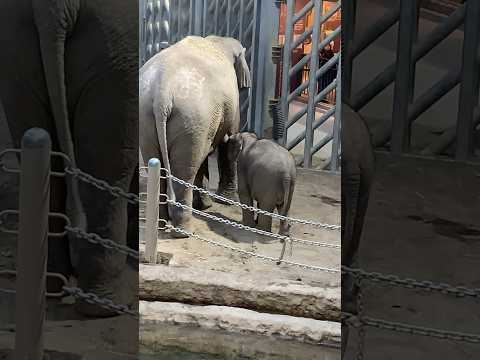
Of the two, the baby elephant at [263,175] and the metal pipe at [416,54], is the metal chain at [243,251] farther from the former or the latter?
the metal pipe at [416,54]

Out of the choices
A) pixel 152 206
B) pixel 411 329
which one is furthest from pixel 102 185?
pixel 411 329

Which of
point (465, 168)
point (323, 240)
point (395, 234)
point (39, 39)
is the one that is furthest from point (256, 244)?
point (39, 39)

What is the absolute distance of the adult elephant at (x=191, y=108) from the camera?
3.25 ft

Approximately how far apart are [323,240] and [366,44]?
0.33 metres

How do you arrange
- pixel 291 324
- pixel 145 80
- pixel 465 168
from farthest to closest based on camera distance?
pixel 291 324
pixel 145 80
pixel 465 168

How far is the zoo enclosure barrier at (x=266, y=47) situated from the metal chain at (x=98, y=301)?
321mm

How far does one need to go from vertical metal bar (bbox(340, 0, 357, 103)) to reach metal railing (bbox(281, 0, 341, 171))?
0.03m

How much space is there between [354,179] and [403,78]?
0.15 m

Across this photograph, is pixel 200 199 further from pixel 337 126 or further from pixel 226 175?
pixel 337 126

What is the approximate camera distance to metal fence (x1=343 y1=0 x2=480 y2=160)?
0.87m

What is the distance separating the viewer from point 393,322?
0.94 meters

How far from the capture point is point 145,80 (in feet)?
3.39

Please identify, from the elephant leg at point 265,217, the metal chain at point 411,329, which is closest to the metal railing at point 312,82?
the elephant leg at point 265,217

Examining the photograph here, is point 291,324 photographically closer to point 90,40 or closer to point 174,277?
point 174,277
